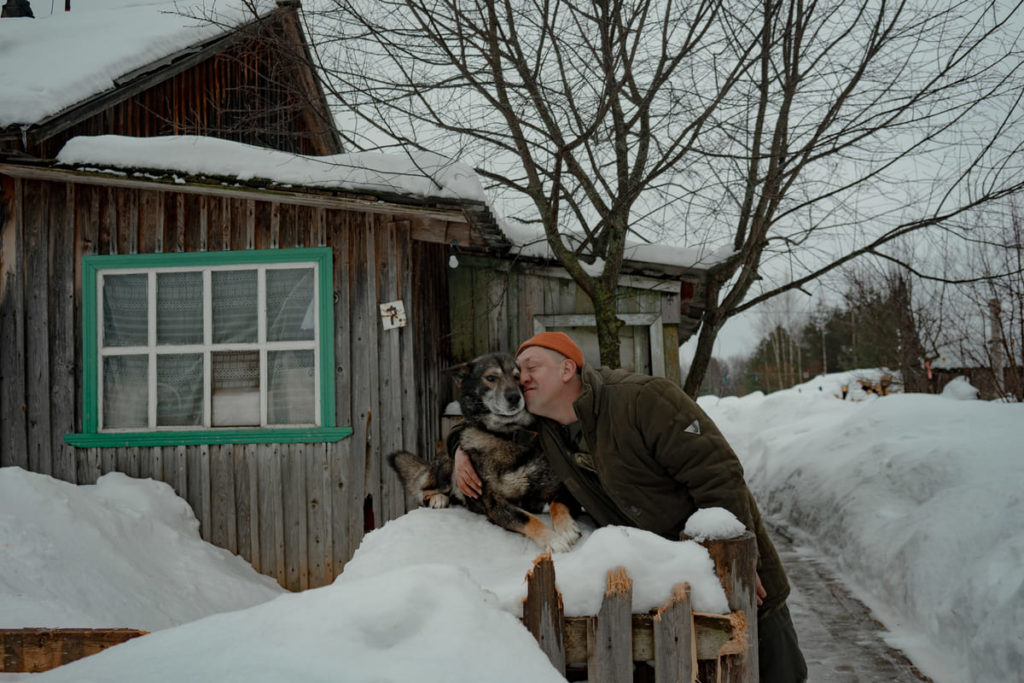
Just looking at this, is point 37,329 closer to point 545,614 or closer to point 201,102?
point 201,102

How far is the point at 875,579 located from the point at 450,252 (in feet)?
16.9

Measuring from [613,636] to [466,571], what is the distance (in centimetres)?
40

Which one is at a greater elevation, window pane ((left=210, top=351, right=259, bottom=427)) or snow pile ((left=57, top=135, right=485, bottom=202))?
snow pile ((left=57, top=135, right=485, bottom=202))

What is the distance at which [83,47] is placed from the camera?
817cm

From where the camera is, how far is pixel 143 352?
5.93 meters

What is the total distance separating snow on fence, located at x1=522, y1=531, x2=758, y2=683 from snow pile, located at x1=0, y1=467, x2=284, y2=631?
3641 millimetres

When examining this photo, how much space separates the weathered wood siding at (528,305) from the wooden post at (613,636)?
18.1 ft

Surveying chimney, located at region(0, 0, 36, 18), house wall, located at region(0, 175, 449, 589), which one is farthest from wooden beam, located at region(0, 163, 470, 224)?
chimney, located at region(0, 0, 36, 18)

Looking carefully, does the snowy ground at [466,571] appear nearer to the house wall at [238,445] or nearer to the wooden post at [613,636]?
the wooden post at [613,636]

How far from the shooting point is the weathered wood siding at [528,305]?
23.4ft

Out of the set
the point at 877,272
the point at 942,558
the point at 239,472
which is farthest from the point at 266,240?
the point at 877,272

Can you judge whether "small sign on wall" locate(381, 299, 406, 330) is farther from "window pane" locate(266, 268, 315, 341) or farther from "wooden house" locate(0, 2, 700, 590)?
"window pane" locate(266, 268, 315, 341)

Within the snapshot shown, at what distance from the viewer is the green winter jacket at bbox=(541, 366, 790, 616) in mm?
2312

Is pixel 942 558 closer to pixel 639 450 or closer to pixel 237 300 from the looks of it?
pixel 639 450
